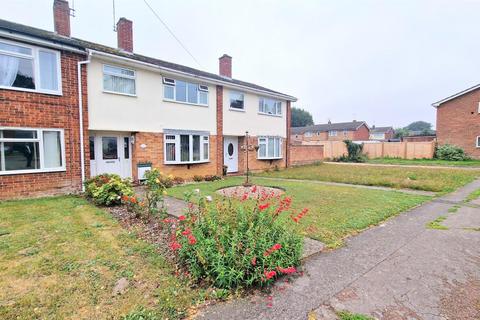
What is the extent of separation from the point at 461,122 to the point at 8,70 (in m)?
34.5

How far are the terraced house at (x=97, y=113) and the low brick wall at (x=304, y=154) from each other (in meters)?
6.20

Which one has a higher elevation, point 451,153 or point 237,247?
point 451,153

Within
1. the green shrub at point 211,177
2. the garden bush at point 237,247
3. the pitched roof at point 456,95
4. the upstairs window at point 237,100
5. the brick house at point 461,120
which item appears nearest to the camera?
the garden bush at point 237,247

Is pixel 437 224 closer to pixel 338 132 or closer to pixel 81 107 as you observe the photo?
pixel 81 107

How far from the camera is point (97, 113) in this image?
30.9 feet

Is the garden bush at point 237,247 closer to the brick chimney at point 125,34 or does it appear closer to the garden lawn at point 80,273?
the garden lawn at point 80,273

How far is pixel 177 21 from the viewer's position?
39.3 ft

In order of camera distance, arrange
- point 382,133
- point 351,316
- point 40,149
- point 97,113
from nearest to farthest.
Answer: point 351,316
point 40,149
point 97,113
point 382,133

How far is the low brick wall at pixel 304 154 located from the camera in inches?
771

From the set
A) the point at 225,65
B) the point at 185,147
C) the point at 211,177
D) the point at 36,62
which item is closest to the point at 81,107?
the point at 36,62

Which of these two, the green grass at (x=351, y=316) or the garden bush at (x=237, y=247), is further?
the garden bush at (x=237, y=247)

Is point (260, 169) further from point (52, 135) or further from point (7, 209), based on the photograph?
point (7, 209)

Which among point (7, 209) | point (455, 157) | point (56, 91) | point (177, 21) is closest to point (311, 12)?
point (177, 21)

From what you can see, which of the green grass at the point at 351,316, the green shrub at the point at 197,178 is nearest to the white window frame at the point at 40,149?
the green shrub at the point at 197,178
